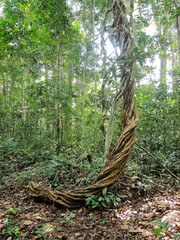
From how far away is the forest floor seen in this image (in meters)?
1.80

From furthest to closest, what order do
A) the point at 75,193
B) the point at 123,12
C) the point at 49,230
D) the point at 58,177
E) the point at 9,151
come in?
the point at 9,151, the point at 58,177, the point at 123,12, the point at 75,193, the point at 49,230

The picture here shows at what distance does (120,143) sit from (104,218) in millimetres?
975

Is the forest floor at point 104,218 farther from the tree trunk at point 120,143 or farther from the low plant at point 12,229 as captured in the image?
the tree trunk at point 120,143

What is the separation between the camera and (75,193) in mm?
2459

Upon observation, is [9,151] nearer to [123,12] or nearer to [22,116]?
[22,116]

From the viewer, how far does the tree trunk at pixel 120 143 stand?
230cm

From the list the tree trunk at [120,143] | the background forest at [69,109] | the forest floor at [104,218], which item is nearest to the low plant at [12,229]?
the forest floor at [104,218]

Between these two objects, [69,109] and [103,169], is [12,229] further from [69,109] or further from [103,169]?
[69,109]

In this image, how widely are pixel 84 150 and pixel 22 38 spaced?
3742 millimetres

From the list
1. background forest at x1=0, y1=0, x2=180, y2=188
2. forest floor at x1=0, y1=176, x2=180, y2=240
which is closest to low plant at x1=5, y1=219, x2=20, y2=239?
forest floor at x1=0, y1=176, x2=180, y2=240

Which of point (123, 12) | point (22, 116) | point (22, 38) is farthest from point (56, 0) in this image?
point (22, 116)

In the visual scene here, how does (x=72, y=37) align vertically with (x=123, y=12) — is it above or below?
above

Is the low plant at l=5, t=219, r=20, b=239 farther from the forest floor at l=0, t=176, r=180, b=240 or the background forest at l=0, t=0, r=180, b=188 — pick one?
the background forest at l=0, t=0, r=180, b=188

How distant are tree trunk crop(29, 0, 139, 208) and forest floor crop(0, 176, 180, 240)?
0.17 metres
